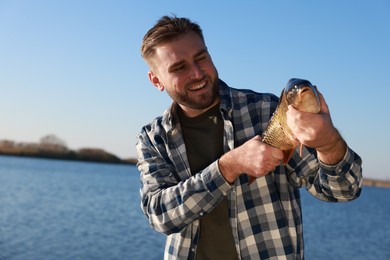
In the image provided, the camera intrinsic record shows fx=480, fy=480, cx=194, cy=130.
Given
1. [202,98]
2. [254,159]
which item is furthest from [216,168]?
[202,98]

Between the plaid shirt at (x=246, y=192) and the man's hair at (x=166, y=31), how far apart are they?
513 mm

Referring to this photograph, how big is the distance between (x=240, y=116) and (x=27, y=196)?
30.7m

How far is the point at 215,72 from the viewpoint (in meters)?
3.18

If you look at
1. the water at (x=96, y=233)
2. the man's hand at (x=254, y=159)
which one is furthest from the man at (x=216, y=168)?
the water at (x=96, y=233)

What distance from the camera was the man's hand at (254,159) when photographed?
245 cm

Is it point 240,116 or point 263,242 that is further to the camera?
point 240,116

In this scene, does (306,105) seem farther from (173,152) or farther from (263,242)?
(173,152)

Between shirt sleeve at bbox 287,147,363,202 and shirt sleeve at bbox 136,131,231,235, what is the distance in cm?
44

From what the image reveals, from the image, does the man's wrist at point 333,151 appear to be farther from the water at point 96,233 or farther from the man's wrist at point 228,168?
the water at point 96,233

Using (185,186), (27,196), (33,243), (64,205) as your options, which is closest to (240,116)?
(185,186)

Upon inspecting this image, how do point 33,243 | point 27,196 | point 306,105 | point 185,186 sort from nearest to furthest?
point 306,105
point 185,186
point 33,243
point 27,196

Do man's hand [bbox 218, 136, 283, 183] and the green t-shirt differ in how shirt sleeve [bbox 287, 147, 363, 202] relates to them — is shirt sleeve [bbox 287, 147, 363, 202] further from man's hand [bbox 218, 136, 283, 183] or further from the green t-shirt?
the green t-shirt

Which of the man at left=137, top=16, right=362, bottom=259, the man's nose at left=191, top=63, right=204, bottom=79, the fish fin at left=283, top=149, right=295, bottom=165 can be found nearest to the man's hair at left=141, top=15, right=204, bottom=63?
the man at left=137, top=16, right=362, bottom=259

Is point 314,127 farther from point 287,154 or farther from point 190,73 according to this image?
point 190,73
